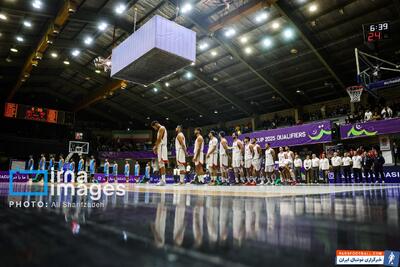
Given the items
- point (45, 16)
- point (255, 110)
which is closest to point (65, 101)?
point (45, 16)

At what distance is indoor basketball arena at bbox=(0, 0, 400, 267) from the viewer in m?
0.88

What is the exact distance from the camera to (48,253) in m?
0.69

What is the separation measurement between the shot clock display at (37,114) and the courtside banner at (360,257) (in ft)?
91.6

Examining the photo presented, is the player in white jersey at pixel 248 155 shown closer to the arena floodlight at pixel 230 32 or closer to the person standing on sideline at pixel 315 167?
the person standing on sideline at pixel 315 167

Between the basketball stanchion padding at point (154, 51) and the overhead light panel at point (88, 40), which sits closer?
the basketball stanchion padding at point (154, 51)

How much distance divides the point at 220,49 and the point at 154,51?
34.9 feet

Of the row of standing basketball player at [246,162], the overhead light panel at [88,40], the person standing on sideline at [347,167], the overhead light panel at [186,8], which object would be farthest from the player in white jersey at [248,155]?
the overhead light panel at [88,40]

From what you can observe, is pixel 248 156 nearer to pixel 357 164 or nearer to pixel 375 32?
pixel 357 164

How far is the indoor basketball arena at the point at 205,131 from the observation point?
0.88 metres

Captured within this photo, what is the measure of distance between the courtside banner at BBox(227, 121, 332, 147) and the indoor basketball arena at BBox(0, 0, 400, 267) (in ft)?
0.28

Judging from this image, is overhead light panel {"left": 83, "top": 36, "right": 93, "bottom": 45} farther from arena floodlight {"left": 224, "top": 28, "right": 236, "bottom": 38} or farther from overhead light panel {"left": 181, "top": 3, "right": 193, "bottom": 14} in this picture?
arena floodlight {"left": 224, "top": 28, "right": 236, "bottom": 38}

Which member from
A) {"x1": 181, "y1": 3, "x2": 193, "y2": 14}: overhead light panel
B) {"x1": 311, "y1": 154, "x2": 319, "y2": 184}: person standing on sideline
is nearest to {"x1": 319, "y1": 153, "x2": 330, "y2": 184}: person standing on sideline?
{"x1": 311, "y1": 154, "x2": 319, "y2": 184}: person standing on sideline

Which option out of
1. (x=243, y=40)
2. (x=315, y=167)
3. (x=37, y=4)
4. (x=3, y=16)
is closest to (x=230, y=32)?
(x=243, y=40)

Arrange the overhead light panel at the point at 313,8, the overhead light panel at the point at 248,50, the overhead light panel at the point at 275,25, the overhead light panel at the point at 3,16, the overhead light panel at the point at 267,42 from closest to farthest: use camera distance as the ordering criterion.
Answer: the overhead light panel at the point at 313,8 → the overhead light panel at the point at 3,16 → the overhead light panel at the point at 275,25 → the overhead light panel at the point at 267,42 → the overhead light panel at the point at 248,50
